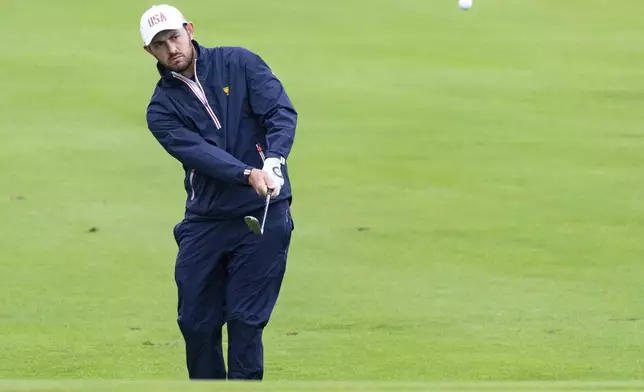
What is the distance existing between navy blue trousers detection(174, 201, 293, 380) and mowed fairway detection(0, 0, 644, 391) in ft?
2.34

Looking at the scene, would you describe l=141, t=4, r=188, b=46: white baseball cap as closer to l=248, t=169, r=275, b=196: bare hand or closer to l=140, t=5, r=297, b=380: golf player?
l=140, t=5, r=297, b=380: golf player

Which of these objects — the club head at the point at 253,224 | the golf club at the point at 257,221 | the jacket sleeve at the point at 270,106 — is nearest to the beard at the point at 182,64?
the jacket sleeve at the point at 270,106

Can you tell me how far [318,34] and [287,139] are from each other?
8192 millimetres

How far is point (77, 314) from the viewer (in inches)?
285

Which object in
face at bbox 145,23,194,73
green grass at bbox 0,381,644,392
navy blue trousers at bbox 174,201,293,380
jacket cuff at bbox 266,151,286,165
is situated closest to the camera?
green grass at bbox 0,381,644,392

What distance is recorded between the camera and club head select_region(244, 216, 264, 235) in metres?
5.30

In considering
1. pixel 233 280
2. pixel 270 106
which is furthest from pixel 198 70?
pixel 233 280

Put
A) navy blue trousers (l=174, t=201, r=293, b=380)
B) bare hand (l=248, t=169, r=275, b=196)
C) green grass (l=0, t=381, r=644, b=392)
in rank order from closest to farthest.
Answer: green grass (l=0, t=381, r=644, b=392) < bare hand (l=248, t=169, r=275, b=196) < navy blue trousers (l=174, t=201, r=293, b=380)

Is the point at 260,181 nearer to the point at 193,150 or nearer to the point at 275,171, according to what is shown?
the point at 275,171

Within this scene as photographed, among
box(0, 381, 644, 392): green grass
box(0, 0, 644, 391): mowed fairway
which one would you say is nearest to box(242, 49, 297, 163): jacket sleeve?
box(0, 0, 644, 391): mowed fairway

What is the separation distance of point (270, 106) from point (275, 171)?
321 millimetres

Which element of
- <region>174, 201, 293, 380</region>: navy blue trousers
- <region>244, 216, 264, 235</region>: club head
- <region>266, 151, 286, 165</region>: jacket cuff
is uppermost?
<region>266, 151, 286, 165</region>: jacket cuff

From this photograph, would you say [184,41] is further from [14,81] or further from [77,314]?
[14,81]

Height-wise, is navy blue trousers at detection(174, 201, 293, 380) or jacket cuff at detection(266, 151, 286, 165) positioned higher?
jacket cuff at detection(266, 151, 286, 165)
